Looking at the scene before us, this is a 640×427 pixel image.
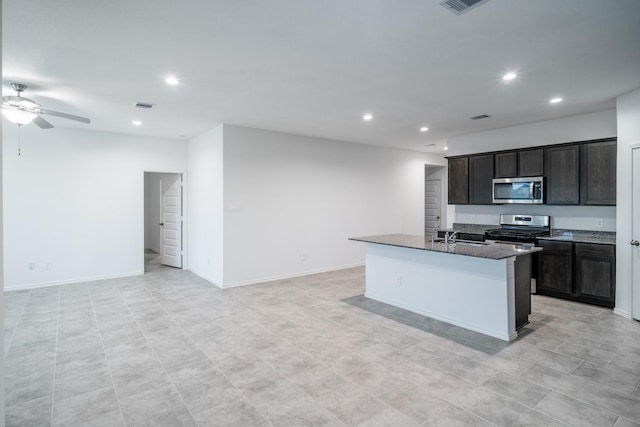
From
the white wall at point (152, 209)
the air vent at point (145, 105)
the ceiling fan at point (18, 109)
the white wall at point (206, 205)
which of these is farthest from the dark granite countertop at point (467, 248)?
the white wall at point (152, 209)

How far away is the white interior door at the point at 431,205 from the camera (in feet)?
30.6

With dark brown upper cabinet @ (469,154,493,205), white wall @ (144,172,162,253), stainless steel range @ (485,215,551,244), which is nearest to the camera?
stainless steel range @ (485,215,551,244)

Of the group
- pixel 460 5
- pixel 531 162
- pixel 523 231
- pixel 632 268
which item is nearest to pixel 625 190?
pixel 632 268

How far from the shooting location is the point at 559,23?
2.46 m

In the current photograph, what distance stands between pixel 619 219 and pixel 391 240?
2718 millimetres

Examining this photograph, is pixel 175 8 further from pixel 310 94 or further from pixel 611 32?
pixel 611 32

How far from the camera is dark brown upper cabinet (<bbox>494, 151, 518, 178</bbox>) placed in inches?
221

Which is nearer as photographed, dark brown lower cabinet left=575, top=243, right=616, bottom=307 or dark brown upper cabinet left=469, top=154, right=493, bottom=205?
dark brown lower cabinet left=575, top=243, right=616, bottom=307

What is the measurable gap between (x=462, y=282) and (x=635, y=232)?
2.11 metres

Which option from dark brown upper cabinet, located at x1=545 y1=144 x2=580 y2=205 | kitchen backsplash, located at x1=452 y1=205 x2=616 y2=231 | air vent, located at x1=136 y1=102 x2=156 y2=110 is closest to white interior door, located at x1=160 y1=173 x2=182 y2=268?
air vent, located at x1=136 y1=102 x2=156 y2=110

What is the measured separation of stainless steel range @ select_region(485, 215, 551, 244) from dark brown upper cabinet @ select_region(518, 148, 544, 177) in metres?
0.75

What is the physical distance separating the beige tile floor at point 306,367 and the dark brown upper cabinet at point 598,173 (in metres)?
1.48

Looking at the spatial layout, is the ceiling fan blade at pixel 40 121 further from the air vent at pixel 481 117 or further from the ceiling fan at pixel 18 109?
the air vent at pixel 481 117

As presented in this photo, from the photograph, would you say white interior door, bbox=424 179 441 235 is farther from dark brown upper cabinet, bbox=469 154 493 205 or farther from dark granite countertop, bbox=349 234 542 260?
dark granite countertop, bbox=349 234 542 260
